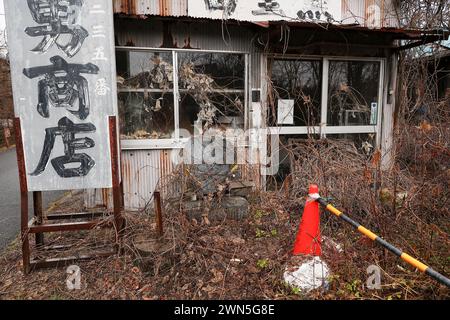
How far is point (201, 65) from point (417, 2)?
479 centimetres

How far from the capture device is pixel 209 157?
5.18 m

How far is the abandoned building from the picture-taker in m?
4.93

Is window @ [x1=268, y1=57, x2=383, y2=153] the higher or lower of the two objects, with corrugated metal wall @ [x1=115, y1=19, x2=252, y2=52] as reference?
lower

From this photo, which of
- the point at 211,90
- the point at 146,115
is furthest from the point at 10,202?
the point at 211,90

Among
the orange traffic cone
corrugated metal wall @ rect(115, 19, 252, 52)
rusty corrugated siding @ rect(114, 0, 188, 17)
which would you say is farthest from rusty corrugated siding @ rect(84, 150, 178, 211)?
the orange traffic cone

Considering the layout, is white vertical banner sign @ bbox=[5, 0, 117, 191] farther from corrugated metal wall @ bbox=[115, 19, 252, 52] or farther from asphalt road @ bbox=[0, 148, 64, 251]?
asphalt road @ bbox=[0, 148, 64, 251]

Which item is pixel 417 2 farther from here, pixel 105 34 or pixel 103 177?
pixel 103 177

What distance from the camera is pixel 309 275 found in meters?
2.81

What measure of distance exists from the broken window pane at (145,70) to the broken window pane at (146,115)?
16 cm

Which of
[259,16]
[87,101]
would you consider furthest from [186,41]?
[87,101]

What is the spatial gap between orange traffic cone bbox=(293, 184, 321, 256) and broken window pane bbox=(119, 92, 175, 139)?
305 cm

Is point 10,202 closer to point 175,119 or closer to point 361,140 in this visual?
point 175,119

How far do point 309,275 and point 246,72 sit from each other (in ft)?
12.6

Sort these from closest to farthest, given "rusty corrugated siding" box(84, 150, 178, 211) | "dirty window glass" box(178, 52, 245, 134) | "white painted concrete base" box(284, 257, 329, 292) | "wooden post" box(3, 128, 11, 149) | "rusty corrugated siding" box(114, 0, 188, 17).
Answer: "white painted concrete base" box(284, 257, 329, 292)
"rusty corrugated siding" box(114, 0, 188, 17)
"rusty corrugated siding" box(84, 150, 178, 211)
"dirty window glass" box(178, 52, 245, 134)
"wooden post" box(3, 128, 11, 149)
